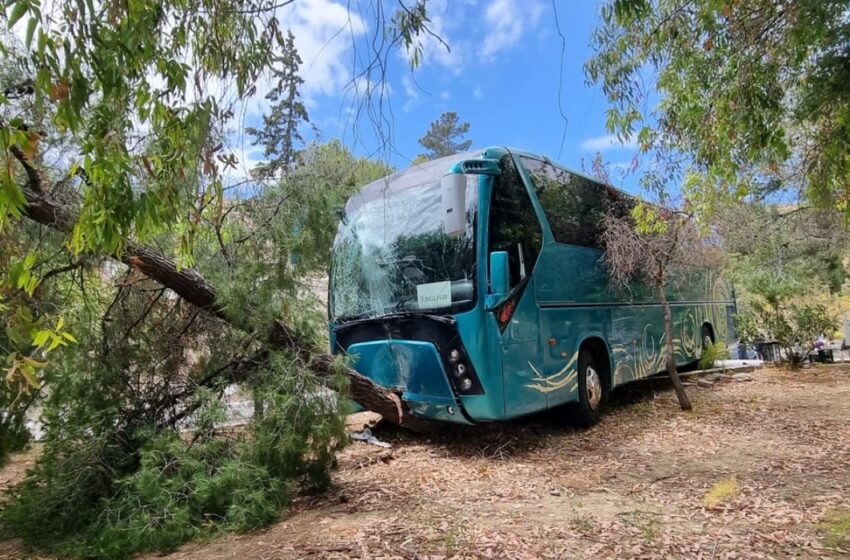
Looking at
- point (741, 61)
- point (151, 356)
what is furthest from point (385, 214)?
point (741, 61)

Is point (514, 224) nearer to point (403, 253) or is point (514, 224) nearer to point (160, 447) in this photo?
point (403, 253)

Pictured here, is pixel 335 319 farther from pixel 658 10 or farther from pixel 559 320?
pixel 658 10

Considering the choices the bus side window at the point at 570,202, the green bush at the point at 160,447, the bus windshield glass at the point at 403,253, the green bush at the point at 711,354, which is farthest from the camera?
the green bush at the point at 711,354

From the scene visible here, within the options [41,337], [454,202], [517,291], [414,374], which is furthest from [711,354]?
[41,337]

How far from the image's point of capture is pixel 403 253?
636cm

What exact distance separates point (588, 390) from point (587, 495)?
2960mm

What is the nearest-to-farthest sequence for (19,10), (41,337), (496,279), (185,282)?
(19,10) < (41,337) < (185,282) < (496,279)

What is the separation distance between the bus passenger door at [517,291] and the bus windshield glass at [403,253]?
38 cm

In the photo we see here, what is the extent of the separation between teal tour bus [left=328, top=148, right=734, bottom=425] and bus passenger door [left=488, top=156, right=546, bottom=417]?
2cm

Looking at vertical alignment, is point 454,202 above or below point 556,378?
above

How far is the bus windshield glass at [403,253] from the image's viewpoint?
5.96 meters

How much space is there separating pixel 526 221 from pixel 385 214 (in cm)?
169

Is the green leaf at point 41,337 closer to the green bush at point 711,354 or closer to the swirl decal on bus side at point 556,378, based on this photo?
the swirl decal on bus side at point 556,378

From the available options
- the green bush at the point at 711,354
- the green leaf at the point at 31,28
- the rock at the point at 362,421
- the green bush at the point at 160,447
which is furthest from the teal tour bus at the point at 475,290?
the green bush at the point at 711,354
